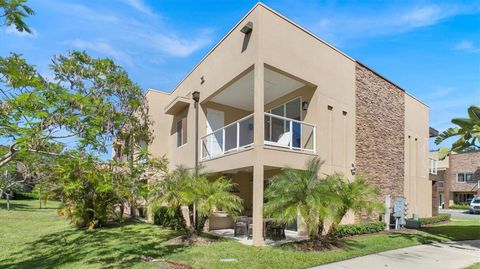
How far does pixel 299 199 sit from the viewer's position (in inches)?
393

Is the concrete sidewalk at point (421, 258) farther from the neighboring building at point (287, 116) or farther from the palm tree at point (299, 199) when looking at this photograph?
the neighboring building at point (287, 116)

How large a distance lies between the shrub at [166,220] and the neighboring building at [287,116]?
1851mm

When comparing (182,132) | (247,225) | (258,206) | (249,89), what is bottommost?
(247,225)

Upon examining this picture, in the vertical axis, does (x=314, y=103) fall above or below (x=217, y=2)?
below

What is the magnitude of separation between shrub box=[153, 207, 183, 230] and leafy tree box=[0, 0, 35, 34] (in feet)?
34.6

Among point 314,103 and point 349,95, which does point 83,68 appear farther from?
point 349,95

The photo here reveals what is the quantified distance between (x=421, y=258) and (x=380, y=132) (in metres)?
8.78

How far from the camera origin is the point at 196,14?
13.1 metres

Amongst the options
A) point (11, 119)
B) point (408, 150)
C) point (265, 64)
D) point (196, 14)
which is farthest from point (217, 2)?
point (408, 150)

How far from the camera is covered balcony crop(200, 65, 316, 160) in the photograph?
1311 cm

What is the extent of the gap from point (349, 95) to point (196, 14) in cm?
823

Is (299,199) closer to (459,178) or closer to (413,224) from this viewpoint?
(413,224)

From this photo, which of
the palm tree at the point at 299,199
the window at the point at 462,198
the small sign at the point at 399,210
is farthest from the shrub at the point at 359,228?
the window at the point at 462,198

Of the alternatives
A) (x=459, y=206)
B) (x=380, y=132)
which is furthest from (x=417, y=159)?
(x=459, y=206)
